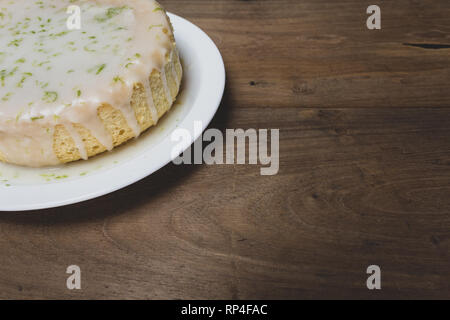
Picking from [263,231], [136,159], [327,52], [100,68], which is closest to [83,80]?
[100,68]

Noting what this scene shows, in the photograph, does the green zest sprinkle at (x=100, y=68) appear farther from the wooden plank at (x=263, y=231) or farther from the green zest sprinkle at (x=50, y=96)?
the wooden plank at (x=263, y=231)

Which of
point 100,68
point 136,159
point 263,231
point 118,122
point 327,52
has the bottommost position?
point 263,231

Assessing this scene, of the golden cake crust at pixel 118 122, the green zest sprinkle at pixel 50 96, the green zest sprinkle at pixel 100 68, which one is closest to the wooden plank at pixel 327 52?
the golden cake crust at pixel 118 122

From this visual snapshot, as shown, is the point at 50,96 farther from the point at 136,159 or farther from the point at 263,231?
the point at 263,231

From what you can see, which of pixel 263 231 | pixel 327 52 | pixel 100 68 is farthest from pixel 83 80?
pixel 327 52

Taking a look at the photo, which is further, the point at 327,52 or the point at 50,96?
the point at 327,52

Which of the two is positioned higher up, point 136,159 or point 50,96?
point 50,96
